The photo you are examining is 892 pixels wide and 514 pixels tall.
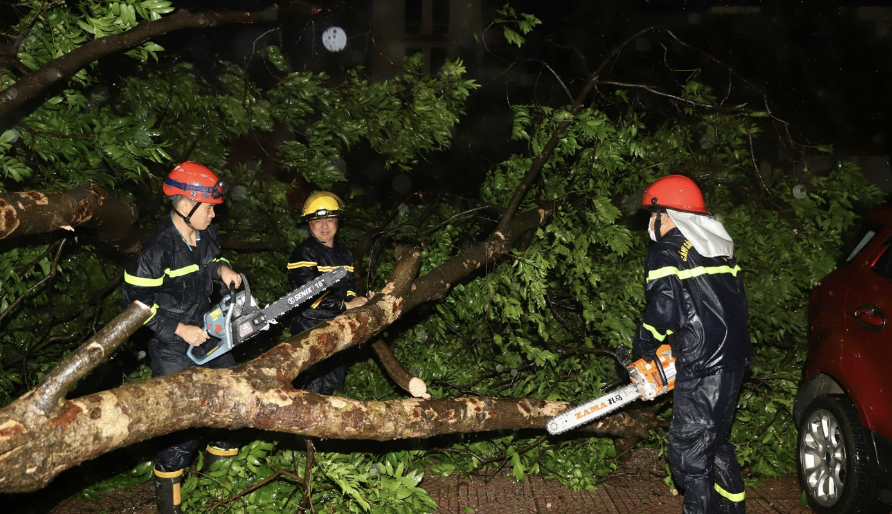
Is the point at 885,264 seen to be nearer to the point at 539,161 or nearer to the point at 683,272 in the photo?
the point at 683,272

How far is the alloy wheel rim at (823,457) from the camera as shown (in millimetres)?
3934

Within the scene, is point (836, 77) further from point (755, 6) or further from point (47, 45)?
point (47, 45)

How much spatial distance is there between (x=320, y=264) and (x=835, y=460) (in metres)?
3.75

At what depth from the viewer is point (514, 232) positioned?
4.55 metres

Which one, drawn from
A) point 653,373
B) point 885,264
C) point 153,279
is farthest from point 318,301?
point 885,264

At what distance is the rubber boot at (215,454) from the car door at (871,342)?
155 inches

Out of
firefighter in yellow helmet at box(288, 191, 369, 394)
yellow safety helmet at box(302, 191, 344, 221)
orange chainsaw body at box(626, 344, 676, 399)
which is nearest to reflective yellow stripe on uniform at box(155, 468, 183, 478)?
firefighter in yellow helmet at box(288, 191, 369, 394)

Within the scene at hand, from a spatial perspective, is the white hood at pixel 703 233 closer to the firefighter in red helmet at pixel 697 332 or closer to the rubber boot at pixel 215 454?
the firefighter in red helmet at pixel 697 332

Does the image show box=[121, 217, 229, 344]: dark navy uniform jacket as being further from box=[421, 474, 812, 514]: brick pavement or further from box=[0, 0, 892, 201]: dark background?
box=[0, 0, 892, 201]: dark background

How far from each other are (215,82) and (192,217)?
7.58ft

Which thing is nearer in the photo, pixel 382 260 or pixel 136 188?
pixel 136 188

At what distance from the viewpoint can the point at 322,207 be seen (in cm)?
487

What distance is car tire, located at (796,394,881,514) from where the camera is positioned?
12.3 ft

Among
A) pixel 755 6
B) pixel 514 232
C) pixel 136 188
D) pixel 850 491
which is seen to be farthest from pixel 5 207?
pixel 755 6
